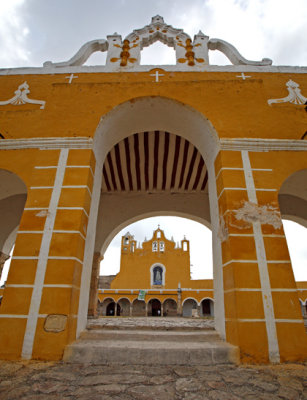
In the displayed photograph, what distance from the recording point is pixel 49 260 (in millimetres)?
2740

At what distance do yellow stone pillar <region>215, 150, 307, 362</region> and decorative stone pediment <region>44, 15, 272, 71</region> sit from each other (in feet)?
8.29

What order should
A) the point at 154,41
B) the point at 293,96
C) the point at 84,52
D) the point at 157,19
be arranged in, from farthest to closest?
the point at 157,19
the point at 154,41
the point at 84,52
the point at 293,96

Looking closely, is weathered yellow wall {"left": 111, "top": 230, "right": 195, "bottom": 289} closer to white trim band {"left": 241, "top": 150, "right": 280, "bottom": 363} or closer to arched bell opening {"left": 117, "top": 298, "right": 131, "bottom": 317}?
arched bell opening {"left": 117, "top": 298, "right": 131, "bottom": 317}

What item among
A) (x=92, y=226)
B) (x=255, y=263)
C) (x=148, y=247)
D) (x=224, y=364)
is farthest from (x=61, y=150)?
(x=148, y=247)

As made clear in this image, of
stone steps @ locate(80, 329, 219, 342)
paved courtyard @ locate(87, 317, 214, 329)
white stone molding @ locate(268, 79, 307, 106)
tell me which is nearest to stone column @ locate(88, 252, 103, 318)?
paved courtyard @ locate(87, 317, 214, 329)

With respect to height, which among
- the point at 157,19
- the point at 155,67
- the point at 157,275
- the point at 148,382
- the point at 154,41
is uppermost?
the point at 157,19

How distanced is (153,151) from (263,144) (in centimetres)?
276

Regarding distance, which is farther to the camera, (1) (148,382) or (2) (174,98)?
(2) (174,98)

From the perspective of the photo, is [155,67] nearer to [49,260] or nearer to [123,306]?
[49,260]

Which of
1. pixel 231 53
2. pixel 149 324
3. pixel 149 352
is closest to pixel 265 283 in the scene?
pixel 149 352

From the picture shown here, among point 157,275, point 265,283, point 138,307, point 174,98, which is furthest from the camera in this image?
point 157,275

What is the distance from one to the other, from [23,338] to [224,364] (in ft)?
6.67

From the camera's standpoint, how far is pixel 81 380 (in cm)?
183

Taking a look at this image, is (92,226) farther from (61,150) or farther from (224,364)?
(224,364)
